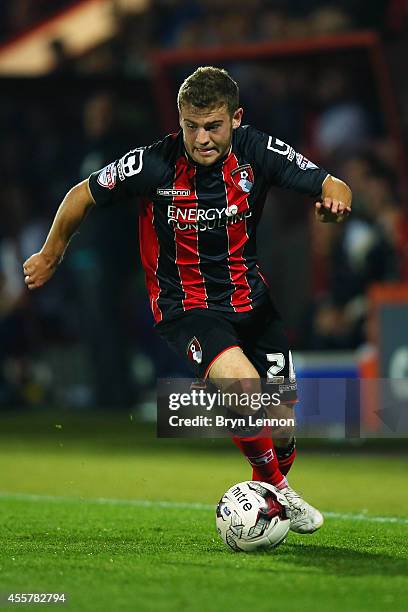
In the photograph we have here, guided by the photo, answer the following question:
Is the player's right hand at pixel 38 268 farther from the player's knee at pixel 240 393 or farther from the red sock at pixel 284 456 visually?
the red sock at pixel 284 456

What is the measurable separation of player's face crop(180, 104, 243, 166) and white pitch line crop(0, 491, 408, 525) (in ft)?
7.13

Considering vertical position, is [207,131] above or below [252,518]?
above

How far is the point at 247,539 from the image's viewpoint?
575cm

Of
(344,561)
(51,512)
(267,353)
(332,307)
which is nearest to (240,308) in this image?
(267,353)

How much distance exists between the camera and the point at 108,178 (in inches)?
245

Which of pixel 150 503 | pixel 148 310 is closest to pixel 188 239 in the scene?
pixel 150 503

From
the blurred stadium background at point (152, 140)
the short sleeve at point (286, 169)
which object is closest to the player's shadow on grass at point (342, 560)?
the short sleeve at point (286, 169)

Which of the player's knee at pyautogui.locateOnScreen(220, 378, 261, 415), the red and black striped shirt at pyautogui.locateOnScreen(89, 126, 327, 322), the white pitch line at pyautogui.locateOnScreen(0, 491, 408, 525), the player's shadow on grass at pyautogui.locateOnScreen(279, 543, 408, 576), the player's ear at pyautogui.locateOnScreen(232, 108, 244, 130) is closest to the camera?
the player's shadow on grass at pyautogui.locateOnScreen(279, 543, 408, 576)

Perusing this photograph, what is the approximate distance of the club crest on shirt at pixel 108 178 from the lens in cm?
621

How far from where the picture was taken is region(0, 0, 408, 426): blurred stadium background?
12461 mm

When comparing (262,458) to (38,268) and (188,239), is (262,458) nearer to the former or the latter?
(188,239)

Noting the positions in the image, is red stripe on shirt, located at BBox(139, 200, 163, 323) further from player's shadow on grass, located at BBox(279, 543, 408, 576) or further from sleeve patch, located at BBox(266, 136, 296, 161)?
player's shadow on grass, located at BBox(279, 543, 408, 576)

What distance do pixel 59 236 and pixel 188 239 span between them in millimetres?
578

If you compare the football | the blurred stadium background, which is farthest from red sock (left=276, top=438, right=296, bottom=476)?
the blurred stadium background
